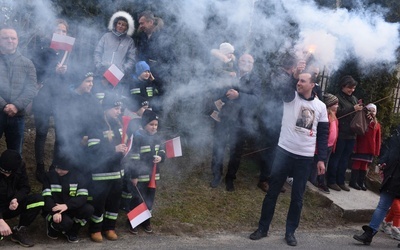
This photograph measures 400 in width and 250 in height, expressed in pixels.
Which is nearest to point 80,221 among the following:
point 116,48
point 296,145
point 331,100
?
point 116,48

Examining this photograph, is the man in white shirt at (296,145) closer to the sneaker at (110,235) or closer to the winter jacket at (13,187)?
the sneaker at (110,235)

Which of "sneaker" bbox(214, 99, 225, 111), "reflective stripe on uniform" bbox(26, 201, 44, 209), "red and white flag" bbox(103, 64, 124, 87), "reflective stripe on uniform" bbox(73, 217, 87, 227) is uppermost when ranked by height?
"red and white flag" bbox(103, 64, 124, 87)

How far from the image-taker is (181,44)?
26.2ft

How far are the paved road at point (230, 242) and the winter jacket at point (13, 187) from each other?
0.46 m

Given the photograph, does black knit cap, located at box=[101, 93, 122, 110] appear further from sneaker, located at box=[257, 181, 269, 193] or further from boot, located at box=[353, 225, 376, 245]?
boot, located at box=[353, 225, 376, 245]

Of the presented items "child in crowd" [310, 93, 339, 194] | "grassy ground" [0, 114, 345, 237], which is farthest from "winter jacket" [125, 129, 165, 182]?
"child in crowd" [310, 93, 339, 194]

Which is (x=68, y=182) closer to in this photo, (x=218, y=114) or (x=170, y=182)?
(x=170, y=182)

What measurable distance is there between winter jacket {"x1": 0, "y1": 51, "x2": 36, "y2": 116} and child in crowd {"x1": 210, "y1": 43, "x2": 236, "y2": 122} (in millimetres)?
2726

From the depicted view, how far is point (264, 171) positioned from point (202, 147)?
1.26 m

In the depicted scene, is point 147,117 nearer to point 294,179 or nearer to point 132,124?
point 132,124

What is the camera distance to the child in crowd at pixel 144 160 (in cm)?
612

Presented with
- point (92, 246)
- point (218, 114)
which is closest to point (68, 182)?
point (92, 246)

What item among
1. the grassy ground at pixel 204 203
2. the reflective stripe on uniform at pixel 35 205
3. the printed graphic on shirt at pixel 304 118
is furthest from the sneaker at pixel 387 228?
the reflective stripe on uniform at pixel 35 205

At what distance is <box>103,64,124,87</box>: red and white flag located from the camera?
640 centimetres
